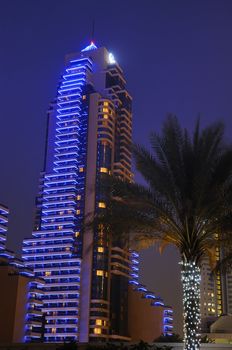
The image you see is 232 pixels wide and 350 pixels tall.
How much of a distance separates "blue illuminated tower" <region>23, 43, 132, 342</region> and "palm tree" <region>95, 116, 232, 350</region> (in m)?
83.6

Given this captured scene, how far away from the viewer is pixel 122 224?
65.6 ft

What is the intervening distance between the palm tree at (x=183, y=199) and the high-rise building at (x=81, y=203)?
85.5 meters

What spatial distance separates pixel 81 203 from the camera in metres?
126

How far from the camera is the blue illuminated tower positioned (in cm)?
11650

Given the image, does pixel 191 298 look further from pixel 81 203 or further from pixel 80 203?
pixel 80 203

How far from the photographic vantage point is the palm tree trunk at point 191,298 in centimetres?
1866

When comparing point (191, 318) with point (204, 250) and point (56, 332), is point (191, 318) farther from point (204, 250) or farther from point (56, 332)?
point (56, 332)

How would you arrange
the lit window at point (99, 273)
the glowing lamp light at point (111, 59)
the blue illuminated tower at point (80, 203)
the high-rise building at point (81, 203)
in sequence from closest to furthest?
1. the blue illuminated tower at point (80, 203)
2. the high-rise building at point (81, 203)
3. the lit window at point (99, 273)
4. the glowing lamp light at point (111, 59)

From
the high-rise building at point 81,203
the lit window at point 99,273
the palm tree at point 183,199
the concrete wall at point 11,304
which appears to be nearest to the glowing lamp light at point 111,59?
the high-rise building at point 81,203

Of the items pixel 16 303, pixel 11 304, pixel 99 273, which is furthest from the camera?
pixel 99 273

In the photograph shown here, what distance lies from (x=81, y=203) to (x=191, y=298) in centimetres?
10740

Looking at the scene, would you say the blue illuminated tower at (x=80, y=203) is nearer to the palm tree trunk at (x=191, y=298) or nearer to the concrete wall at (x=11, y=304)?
the concrete wall at (x=11, y=304)

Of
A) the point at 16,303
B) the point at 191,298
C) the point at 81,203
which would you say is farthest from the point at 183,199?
the point at 81,203

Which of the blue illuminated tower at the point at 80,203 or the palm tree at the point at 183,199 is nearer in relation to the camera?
the palm tree at the point at 183,199
